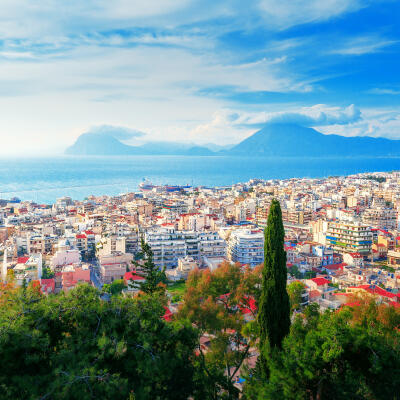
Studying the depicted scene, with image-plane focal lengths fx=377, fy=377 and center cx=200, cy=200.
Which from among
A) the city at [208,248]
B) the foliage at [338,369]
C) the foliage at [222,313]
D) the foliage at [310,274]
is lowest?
the foliage at [310,274]

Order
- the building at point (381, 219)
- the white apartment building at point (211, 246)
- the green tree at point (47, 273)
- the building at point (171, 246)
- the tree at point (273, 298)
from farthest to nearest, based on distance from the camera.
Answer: the building at point (381, 219) → the white apartment building at point (211, 246) → the building at point (171, 246) → the green tree at point (47, 273) → the tree at point (273, 298)

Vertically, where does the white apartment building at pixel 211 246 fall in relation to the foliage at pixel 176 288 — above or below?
above

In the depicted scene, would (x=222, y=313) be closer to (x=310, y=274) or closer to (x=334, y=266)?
(x=310, y=274)

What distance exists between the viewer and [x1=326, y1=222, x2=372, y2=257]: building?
25406mm

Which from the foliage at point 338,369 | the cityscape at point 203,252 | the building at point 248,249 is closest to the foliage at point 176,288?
the cityscape at point 203,252

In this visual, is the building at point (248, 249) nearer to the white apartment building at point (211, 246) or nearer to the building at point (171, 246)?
the white apartment building at point (211, 246)

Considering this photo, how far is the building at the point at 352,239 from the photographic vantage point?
2541 cm

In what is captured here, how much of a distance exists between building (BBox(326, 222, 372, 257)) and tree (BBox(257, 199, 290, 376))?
21318mm

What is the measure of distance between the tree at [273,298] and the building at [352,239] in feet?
69.9

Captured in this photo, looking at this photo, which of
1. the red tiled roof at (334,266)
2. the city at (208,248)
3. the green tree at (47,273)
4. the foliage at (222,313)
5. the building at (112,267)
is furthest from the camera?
the red tiled roof at (334,266)

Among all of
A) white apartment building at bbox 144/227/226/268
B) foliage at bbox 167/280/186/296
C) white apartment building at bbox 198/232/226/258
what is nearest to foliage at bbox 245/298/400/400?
foliage at bbox 167/280/186/296

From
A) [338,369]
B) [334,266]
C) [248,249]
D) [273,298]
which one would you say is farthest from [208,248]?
[338,369]

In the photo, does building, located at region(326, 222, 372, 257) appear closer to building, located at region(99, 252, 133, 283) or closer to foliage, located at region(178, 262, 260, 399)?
building, located at region(99, 252, 133, 283)

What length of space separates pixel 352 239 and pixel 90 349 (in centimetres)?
2425
